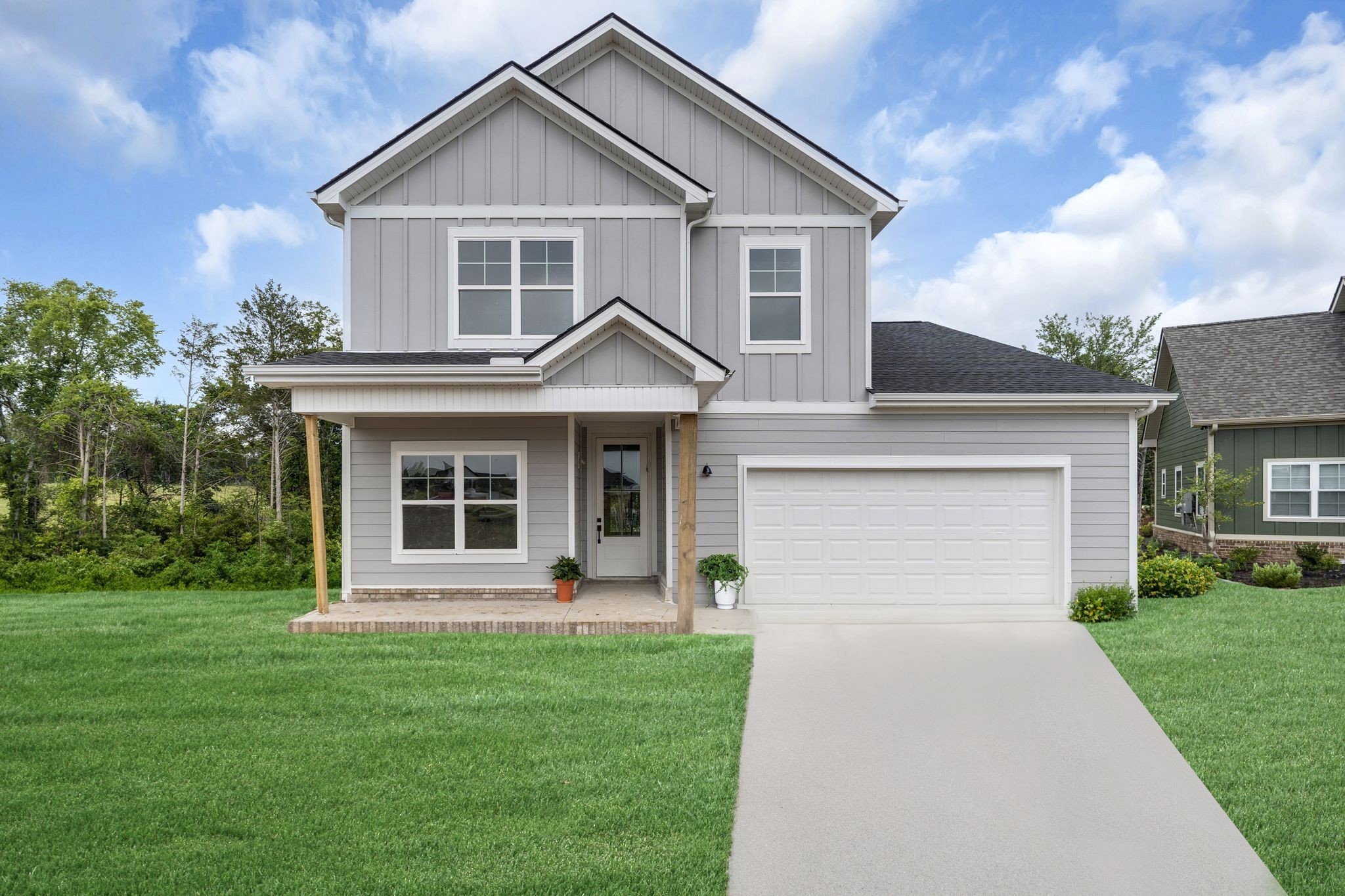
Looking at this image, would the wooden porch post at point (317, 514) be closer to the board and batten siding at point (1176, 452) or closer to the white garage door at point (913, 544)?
the white garage door at point (913, 544)

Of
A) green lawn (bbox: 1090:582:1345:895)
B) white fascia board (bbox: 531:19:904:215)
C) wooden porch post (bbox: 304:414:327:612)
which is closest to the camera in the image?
green lawn (bbox: 1090:582:1345:895)

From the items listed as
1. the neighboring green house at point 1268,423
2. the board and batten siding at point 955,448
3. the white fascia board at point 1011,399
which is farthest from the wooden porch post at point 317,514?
the neighboring green house at point 1268,423

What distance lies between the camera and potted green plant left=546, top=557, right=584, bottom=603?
34.2 feet

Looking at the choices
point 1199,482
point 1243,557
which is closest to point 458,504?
point 1243,557

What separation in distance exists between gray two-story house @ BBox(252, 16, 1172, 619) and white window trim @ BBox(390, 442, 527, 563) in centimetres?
3

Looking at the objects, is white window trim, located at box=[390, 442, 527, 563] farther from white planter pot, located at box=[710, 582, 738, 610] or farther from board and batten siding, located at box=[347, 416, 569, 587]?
white planter pot, located at box=[710, 582, 738, 610]

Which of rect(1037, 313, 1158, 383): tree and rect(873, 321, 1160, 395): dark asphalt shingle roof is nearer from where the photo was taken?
rect(873, 321, 1160, 395): dark asphalt shingle roof

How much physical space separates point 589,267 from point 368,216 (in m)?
3.09

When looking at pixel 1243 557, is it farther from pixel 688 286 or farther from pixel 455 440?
pixel 455 440

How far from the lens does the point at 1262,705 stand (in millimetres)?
6453

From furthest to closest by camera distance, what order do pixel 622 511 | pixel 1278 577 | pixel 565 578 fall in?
pixel 1278 577, pixel 622 511, pixel 565 578

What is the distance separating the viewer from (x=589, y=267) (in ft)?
34.6

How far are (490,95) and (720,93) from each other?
319 cm

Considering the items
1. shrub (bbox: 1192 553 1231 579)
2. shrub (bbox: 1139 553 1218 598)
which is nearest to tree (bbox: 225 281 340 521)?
shrub (bbox: 1139 553 1218 598)
